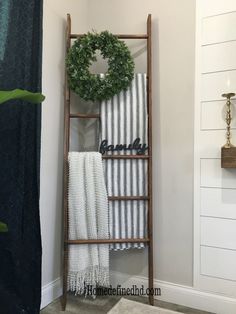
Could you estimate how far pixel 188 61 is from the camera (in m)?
1.94

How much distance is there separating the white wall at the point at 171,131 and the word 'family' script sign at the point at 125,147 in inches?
4.5

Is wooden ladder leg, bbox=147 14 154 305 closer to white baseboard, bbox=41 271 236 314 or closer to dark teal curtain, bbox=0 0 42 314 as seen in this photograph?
white baseboard, bbox=41 271 236 314

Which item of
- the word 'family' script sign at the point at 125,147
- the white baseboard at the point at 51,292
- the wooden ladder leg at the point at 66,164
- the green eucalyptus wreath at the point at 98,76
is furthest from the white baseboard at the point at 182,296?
the green eucalyptus wreath at the point at 98,76

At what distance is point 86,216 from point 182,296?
0.81 metres

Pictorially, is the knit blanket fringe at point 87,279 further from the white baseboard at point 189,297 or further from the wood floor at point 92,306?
the white baseboard at point 189,297

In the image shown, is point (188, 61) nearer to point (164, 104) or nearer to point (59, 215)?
point (164, 104)

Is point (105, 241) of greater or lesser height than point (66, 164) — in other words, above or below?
below

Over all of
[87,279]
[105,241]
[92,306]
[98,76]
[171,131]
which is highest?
[98,76]

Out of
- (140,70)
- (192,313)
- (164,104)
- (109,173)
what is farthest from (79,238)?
(140,70)

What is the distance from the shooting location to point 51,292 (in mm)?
1963

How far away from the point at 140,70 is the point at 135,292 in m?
1.55

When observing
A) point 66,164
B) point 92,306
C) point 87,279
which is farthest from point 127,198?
point 92,306

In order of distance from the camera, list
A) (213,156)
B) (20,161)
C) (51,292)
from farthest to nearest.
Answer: (51,292), (213,156), (20,161)

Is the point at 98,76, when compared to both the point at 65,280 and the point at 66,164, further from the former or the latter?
the point at 65,280
